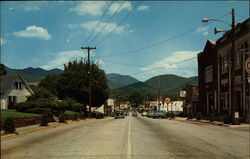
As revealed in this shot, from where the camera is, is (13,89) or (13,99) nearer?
(13,89)

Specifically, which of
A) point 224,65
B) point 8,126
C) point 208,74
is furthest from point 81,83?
point 8,126

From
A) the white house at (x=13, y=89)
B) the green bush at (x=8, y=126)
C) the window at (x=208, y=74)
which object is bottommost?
the green bush at (x=8, y=126)

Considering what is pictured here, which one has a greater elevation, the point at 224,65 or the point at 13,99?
the point at 224,65

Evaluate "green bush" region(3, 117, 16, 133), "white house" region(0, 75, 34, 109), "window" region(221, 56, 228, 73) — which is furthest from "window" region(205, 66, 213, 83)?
"green bush" region(3, 117, 16, 133)

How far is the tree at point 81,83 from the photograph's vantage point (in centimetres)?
5847

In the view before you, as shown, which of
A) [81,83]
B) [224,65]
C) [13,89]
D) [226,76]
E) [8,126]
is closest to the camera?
[8,126]

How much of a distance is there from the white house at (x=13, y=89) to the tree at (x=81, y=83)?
792cm

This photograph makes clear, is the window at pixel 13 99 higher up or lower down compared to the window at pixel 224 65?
lower down

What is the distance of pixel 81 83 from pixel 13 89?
13.3 metres

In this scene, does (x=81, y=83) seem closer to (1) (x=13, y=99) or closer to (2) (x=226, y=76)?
(1) (x=13, y=99)

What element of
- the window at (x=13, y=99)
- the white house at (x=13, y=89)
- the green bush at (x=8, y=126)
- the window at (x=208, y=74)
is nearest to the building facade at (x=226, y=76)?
the window at (x=208, y=74)

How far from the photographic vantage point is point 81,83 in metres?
58.6

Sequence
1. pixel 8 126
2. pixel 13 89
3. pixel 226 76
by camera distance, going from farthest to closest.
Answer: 1. pixel 13 89
2. pixel 226 76
3. pixel 8 126

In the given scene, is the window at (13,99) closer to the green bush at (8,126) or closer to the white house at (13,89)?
the white house at (13,89)
